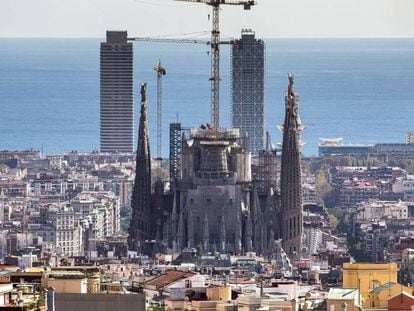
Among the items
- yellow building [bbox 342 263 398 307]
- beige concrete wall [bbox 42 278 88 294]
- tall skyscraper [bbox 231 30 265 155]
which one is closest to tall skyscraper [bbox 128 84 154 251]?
tall skyscraper [bbox 231 30 265 155]

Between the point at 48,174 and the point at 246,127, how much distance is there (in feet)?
30.6

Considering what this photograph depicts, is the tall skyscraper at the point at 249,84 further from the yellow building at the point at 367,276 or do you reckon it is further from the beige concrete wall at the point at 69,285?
the beige concrete wall at the point at 69,285

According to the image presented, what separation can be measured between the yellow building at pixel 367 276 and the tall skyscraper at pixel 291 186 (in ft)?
148

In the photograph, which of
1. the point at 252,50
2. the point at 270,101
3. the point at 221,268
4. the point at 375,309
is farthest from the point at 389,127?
the point at 375,309

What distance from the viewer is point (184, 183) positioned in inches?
3819

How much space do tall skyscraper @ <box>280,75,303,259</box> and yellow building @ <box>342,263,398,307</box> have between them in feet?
148

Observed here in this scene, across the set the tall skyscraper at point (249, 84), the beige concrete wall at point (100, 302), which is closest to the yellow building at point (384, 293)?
the beige concrete wall at point (100, 302)

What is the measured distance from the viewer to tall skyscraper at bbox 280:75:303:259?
9494 cm

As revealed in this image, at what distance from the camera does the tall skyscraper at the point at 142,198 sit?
96.2 metres

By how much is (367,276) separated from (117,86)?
10472 cm

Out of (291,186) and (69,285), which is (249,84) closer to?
(291,186)

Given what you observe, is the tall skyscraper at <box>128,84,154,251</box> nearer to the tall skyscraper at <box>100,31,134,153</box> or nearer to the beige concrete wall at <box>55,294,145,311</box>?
the tall skyscraper at <box>100,31,134,153</box>

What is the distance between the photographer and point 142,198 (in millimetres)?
98375

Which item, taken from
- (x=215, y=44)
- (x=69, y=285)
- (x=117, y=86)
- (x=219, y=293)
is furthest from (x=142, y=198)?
(x=69, y=285)
